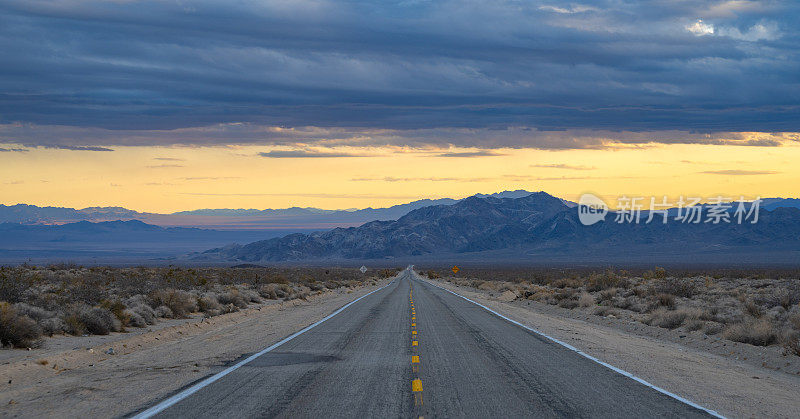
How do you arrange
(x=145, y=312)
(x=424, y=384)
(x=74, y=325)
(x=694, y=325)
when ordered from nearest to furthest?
(x=424, y=384) → (x=74, y=325) → (x=694, y=325) → (x=145, y=312)

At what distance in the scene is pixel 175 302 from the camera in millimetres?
26234

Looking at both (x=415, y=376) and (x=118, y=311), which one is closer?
(x=415, y=376)

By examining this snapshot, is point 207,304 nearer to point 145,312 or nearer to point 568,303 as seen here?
point 145,312

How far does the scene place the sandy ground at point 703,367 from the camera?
10609mm

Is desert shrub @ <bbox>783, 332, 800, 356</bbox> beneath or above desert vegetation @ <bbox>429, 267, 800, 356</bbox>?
above

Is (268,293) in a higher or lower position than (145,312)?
lower

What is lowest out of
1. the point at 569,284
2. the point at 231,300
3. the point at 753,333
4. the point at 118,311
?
the point at 569,284

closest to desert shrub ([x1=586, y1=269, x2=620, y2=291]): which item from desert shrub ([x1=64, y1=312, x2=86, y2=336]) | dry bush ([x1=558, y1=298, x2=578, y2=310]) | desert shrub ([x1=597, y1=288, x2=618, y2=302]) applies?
desert shrub ([x1=597, y1=288, x2=618, y2=302])

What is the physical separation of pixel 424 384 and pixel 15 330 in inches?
410

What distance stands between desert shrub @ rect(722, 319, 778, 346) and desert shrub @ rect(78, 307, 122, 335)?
57.2ft

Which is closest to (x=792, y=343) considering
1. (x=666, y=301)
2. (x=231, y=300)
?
(x=666, y=301)

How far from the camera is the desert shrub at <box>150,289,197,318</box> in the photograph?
85.0 ft

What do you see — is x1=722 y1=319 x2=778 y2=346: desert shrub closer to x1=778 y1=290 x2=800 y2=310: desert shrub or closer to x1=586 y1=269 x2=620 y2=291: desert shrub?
x1=778 y1=290 x2=800 y2=310: desert shrub

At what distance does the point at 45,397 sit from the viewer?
34.3 feet
